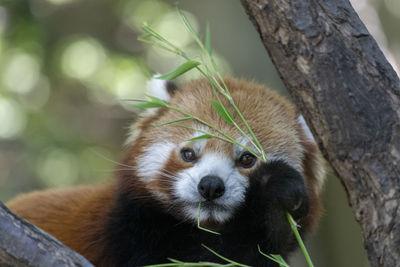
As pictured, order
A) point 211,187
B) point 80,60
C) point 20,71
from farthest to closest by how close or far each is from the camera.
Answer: point 80,60, point 20,71, point 211,187

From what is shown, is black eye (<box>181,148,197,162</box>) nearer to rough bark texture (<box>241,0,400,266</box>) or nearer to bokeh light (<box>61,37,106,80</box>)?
rough bark texture (<box>241,0,400,266</box>)

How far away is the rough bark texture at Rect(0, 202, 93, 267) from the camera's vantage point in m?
2.02

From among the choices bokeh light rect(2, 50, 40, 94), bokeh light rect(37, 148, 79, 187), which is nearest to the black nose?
bokeh light rect(37, 148, 79, 187)

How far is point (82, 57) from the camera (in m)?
7.07

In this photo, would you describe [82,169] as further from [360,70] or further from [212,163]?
[360,70]

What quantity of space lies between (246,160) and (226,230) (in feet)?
1.25

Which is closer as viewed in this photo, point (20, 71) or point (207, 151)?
point (207, 151)

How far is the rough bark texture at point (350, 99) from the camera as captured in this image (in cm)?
193

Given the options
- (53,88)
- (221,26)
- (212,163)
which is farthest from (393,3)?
(212,163)

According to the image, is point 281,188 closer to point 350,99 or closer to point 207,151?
point 207,151

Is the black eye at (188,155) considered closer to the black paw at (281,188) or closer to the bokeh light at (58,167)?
the black paw at (281,188)

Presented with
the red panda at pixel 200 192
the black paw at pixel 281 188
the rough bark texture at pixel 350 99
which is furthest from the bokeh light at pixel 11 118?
the rough bark texture at pixel 350 99

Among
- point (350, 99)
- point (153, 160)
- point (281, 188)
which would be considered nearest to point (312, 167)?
point (281, 188)

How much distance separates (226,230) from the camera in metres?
2.89
